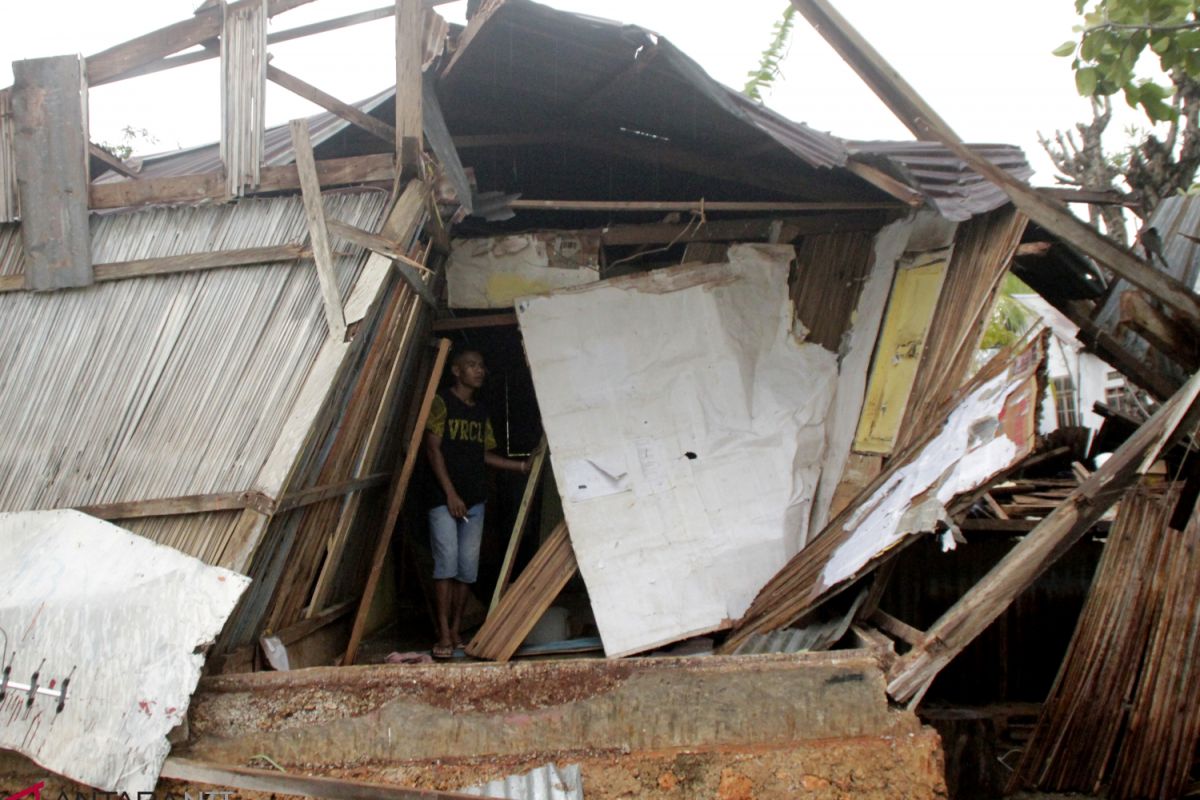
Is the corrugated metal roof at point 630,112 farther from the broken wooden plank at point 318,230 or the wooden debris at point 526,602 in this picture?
the wooden debris at point 526,602

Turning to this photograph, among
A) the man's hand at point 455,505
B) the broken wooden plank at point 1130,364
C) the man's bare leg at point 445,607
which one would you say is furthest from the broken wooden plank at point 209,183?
the broken wooden plank at point 1130,364

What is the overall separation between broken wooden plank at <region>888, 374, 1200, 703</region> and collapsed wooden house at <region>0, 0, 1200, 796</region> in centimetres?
1

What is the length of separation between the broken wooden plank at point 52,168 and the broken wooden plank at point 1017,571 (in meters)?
4.05

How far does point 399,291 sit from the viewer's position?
478 cm

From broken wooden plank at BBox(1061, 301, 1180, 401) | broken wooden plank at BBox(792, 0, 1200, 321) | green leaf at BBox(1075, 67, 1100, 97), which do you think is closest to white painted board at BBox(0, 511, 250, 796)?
broken wooden plank at BBox(792, 0, 1200, 321)

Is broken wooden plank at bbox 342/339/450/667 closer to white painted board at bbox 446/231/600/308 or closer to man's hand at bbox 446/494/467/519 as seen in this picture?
man's hand at bbox 446/494/467/519

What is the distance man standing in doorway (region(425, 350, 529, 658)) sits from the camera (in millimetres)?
5816

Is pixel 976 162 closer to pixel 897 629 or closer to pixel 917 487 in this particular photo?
pixel 917 487

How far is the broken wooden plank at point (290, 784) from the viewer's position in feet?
11.3

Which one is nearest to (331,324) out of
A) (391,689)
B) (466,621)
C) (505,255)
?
(391,689)

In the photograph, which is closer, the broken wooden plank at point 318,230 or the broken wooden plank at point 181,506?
the broken wooden plank at point 181,506

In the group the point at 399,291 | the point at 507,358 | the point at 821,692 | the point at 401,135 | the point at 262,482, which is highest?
the point at 401,135

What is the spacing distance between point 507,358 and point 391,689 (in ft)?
12.2

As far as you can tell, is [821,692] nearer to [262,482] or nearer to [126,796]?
[262,482]
